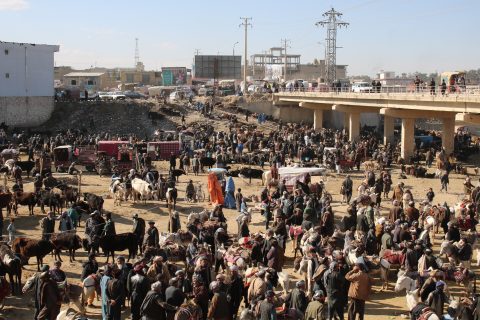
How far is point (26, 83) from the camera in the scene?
161 feet

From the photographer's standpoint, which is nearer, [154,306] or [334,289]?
[154,306]

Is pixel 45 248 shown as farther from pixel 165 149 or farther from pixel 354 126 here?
pixel 354 126

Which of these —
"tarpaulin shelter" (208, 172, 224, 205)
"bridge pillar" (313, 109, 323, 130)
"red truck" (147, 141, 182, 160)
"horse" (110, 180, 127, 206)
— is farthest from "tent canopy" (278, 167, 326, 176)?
"bridge pillar" (313, 109, 323, 130)

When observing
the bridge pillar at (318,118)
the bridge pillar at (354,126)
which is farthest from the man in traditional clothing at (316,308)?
the bridge pillar at (318,118)

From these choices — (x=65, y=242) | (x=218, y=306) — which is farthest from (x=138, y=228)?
(x=218, y=306)

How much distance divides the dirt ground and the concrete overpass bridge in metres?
3.56

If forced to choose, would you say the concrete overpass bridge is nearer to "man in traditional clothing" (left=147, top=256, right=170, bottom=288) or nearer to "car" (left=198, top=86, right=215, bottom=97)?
"car" (left=198, top=86, right=215, bottom=97)

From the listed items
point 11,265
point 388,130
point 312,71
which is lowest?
point 11,265

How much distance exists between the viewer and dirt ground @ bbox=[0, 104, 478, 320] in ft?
42.0

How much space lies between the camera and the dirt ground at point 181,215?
12.8m

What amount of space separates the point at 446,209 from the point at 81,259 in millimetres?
11020

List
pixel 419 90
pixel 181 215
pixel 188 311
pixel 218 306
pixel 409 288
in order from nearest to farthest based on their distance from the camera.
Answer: pixel 188 311 < pixel 218 306 < pixel 409 288 < pixel 181 215 < pixel 419 90

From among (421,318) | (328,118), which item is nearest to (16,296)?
(421,318)

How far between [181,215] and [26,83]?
31.8 meters
